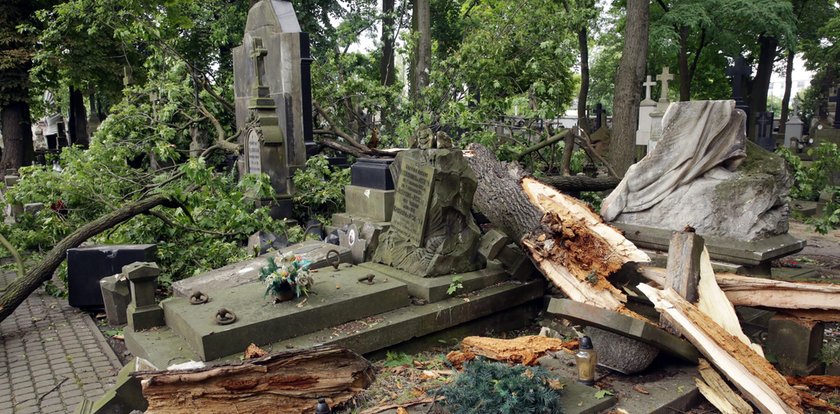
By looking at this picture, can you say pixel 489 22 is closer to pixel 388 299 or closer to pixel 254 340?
pixel 388 299

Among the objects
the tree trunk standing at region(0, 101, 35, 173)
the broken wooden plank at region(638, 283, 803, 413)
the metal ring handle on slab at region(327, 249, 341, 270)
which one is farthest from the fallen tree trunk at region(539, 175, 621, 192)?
the tree trunk standing at region(0, 101, 35, 173)

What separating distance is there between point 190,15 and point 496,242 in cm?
1598

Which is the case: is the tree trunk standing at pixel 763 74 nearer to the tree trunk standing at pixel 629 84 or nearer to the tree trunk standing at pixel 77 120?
the tree trunk standing at pixel 629 84

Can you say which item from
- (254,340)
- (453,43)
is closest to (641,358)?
(254,340)

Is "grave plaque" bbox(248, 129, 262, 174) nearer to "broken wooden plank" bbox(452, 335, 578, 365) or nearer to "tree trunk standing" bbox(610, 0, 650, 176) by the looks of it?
"broken wooden plank" bbox(452, 335, 578, 365)

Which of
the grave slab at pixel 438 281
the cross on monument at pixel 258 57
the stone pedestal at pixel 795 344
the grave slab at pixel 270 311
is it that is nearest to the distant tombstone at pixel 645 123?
the cross on monument at pixel 258 57

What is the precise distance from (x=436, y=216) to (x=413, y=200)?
1.14ft

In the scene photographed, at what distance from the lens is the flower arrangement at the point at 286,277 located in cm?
519

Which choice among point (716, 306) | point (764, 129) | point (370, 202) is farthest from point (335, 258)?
point (764, 129)

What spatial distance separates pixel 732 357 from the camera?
4.12 m

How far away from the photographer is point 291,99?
11.2 metres

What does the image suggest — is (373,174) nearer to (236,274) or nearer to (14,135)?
(236,274)

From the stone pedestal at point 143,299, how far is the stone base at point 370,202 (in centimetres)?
354

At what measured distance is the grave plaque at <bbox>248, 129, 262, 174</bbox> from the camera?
31.6 feet
